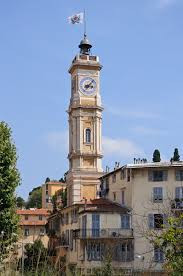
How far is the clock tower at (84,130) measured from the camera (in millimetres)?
64688

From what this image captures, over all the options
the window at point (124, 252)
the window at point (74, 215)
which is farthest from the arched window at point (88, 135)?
the window at point (124, 252)

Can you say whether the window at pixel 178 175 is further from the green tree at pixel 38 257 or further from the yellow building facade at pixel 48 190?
the yellow building facade at pixel 48 190

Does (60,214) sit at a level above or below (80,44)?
below

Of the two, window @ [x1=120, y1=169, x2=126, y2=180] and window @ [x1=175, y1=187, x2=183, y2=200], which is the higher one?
window @ [x1=120, y1=169, x2=126, y2=180]

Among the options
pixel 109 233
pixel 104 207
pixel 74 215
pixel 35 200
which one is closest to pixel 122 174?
pixel 104 207

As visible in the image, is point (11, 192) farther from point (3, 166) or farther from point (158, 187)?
point (158, 187)

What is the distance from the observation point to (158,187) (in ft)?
165

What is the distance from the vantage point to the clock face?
6744 cm

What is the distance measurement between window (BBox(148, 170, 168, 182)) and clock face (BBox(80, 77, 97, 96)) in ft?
64.2

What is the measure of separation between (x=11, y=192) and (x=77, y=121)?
40.0 meters

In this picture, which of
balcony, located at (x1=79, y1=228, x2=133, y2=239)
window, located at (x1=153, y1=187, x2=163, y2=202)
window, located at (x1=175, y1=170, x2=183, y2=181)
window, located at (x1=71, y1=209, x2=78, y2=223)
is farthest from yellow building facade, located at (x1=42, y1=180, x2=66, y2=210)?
window, located at (x1=175, y1=170, x2=183, y2=181)

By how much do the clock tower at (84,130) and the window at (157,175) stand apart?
48.0 feet

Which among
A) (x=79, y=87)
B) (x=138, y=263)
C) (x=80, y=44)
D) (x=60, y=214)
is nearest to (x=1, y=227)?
(x=138, y=263)

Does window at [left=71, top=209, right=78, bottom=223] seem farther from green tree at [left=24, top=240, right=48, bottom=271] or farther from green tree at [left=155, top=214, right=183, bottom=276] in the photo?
green tree at [left=24, top=240, right=48, bottom=271]
